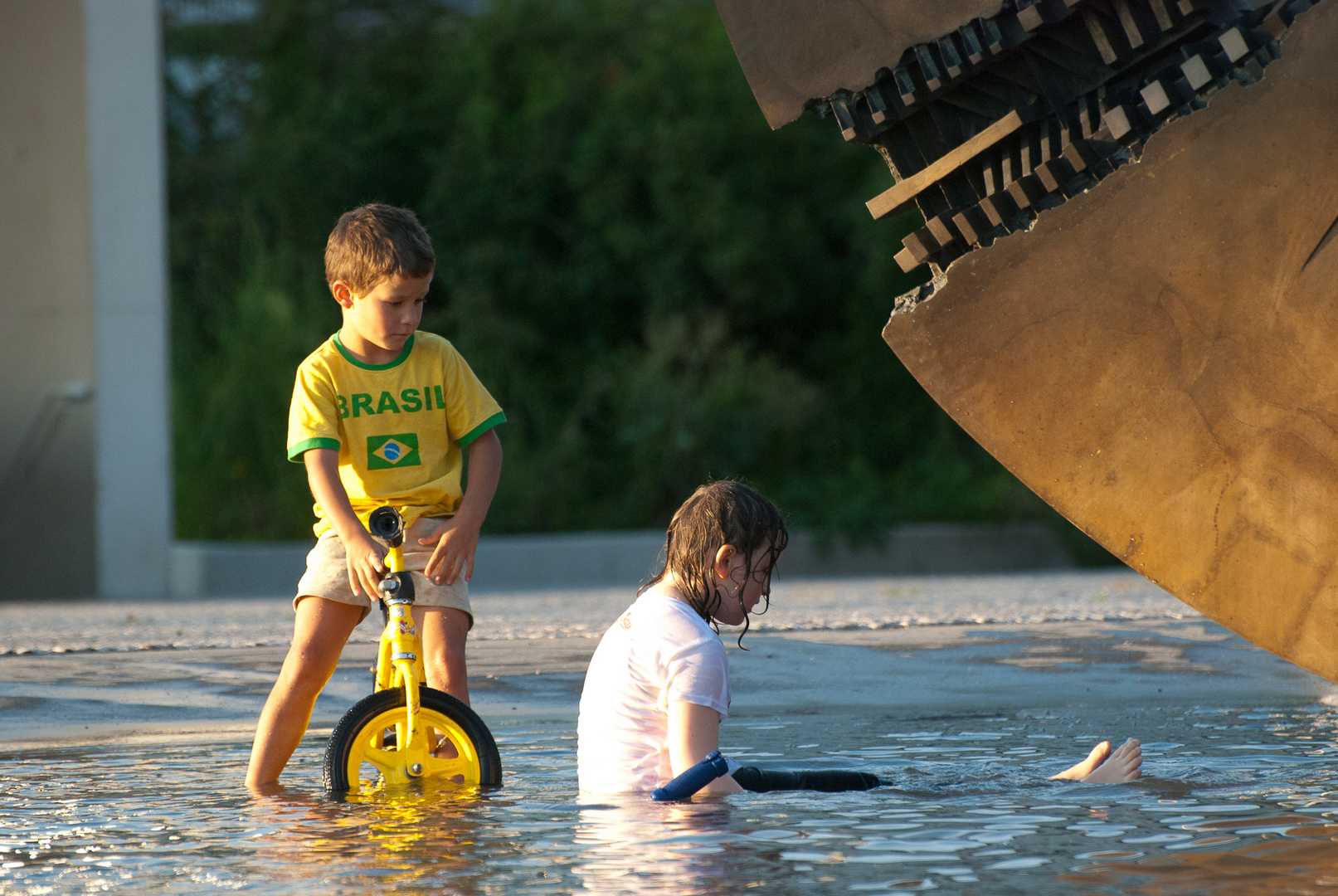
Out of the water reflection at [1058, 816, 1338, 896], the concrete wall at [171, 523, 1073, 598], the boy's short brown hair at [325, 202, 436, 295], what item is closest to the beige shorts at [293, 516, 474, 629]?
the boy's short brown hair at [325, 202, 436, 295]

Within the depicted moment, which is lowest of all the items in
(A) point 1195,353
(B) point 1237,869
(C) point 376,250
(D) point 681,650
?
(B) point 1237,869

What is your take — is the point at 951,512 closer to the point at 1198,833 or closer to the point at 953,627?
the point at 953,627

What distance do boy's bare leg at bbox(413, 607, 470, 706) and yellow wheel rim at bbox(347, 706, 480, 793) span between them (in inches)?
11.2

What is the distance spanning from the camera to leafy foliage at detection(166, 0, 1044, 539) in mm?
16188

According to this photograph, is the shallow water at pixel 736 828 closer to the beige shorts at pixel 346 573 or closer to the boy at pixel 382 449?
the boy at pixel 382 449

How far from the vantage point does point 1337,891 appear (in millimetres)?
2812

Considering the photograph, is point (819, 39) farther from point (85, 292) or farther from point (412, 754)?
point (85, 292)

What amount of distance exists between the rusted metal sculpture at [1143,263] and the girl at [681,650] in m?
0.59

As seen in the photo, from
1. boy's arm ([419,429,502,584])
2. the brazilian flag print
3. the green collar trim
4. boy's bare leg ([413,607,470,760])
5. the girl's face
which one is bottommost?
boy's bare leg ([413,607,470,760])

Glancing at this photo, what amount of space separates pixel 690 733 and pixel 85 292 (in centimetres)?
965

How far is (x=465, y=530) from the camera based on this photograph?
4.08m

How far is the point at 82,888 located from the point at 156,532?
9.65 metres

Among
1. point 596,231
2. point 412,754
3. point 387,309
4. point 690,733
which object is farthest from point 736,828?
point 596,231

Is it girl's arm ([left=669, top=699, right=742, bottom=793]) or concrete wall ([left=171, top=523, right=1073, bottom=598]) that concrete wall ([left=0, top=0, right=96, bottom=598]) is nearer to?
concrete wall ([left=171, top=523, right=1073, bottom=598])
